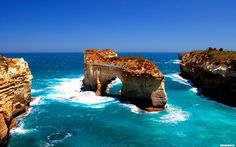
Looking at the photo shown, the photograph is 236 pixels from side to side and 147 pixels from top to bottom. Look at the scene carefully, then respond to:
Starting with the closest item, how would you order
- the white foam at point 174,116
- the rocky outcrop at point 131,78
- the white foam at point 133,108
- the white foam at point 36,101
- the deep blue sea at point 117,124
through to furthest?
1. the deep blue sea at point 117,124
2. the white foam at point 174,116
3. the white foam at point 133,108
4. the rocky outcrop at point 131,78
5. the white foam at point 36,101

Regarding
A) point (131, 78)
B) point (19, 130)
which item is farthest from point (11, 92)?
point (131, 78)

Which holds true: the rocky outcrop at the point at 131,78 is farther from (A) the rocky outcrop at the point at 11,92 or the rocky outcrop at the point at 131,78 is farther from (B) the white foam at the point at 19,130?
(B) the white foam at the point at 19,130

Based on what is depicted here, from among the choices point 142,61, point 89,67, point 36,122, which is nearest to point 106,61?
point 89,67

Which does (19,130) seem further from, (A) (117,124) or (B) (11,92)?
(A) (117,124)

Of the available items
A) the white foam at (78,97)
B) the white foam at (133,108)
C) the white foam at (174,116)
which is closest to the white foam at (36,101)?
the white foam at (78,97)

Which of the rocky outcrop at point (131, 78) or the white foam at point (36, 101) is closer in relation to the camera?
the rocky outcrop at point (131, 78)

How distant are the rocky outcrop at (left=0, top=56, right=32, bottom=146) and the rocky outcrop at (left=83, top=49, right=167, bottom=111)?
44.2 feet

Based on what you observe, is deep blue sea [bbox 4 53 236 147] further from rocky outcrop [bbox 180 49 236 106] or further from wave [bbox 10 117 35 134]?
rocky outcrop [bbox 180 49 236 106]

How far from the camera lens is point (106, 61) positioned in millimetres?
44906

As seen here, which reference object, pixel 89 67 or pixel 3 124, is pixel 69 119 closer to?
pixel 3 124

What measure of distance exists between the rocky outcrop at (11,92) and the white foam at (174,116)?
17.8 metres

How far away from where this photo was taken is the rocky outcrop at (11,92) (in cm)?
2209

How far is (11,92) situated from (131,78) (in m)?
19.4

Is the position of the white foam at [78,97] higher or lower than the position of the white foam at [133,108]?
higher
